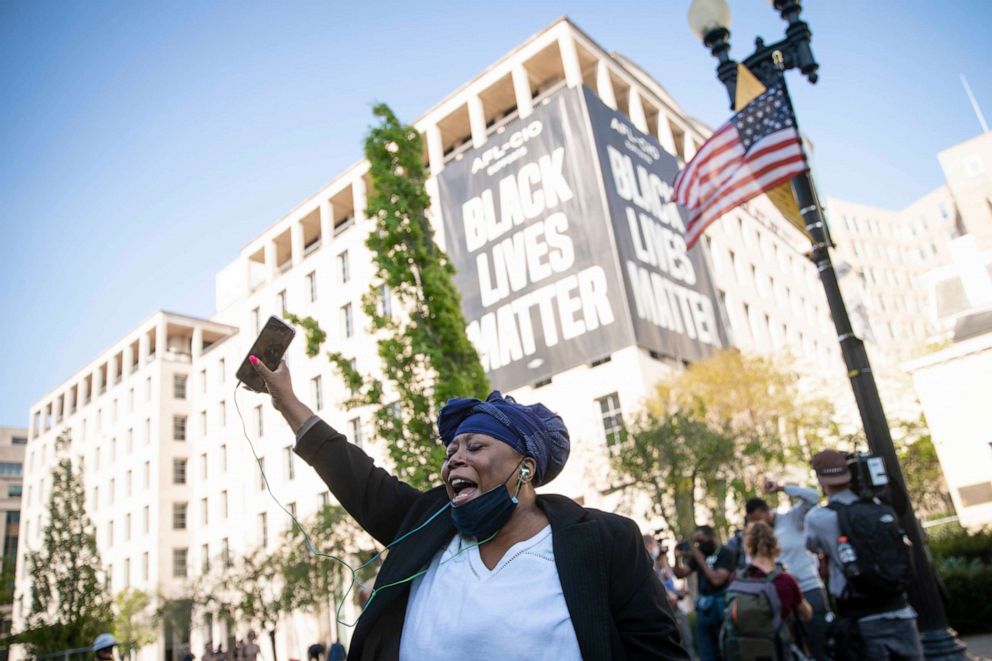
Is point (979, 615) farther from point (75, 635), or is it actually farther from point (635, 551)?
point (75, 635)

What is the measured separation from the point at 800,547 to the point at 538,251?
23667 mm

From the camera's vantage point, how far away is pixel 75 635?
2370cm

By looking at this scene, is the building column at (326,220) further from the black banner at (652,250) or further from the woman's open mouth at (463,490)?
the woman's open mouth at (463,490)

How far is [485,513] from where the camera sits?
7.44 ft

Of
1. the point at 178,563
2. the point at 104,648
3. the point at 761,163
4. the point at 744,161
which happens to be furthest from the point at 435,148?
the point at 178,563

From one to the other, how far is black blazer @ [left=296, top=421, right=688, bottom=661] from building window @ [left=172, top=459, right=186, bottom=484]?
180ft

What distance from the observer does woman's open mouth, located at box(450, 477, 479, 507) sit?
90.7 inches

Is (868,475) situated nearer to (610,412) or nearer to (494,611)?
(494,611)

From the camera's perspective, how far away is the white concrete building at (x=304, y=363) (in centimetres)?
3356

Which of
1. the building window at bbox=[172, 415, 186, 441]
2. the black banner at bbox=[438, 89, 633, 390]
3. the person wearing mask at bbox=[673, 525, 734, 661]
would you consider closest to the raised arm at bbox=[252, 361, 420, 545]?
the person wearing mask at bbox=[673, 525, 734, 661]

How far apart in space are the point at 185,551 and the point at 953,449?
153ft

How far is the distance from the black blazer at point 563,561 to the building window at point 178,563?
174ft

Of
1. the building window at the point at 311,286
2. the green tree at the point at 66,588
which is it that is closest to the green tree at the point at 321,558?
the green tree at the point at 66,588

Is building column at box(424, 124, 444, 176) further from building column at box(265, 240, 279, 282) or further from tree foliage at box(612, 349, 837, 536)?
tree foliage at box(612, 349, 837, 536)
